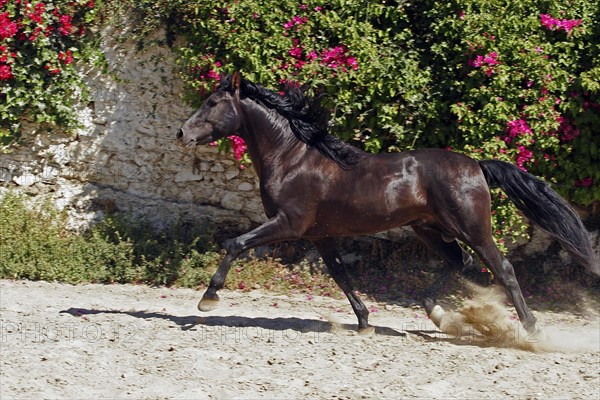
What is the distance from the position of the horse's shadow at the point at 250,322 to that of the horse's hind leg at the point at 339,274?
0.70 ft

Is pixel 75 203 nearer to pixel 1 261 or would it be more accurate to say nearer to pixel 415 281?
pixel 1 261

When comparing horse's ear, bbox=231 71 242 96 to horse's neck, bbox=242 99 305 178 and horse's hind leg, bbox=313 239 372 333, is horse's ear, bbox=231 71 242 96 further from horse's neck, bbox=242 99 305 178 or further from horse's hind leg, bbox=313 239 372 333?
horse's hind leg, bbox=313 239 372 333

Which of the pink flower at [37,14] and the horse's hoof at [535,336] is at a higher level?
the pink flower at [37,14]

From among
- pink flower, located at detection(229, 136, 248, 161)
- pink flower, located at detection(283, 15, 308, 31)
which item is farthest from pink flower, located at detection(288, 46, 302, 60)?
pink flower, located at detection(229, 136, 248, 161)

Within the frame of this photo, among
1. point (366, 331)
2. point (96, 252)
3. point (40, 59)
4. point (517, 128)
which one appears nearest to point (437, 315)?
point (366, 331)

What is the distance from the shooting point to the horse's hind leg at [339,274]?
7.48 metres

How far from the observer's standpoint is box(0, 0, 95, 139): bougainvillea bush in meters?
9.20

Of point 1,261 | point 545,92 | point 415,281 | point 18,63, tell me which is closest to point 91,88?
point 18,63

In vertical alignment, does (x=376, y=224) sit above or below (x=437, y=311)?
above

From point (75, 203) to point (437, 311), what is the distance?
4.32 meters

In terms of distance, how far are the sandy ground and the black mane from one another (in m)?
1.47

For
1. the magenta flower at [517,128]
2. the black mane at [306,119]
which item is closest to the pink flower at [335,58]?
the black mane at [306,119]

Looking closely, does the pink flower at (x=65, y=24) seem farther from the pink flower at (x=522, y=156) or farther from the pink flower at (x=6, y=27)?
the pink flower at (x=522, y=156)

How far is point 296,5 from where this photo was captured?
354 inches
